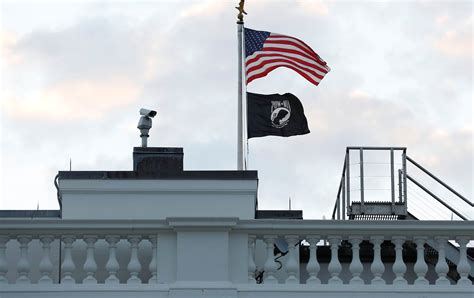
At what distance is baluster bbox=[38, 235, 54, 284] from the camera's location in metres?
11.5

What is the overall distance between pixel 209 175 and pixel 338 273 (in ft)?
7.76

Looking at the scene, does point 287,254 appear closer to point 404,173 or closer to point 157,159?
point 157,159

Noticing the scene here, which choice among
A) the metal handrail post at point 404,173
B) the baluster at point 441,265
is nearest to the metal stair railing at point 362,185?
the metal handrail post at point 404,173

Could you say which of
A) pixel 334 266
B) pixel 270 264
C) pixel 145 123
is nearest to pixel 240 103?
pixel 145 123

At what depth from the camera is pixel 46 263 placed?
11.6 meters

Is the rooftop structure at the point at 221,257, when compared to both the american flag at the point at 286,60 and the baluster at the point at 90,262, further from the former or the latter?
the american flag at the point at 286,60

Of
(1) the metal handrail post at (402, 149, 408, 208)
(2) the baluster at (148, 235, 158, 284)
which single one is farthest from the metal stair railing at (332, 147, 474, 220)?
(2) the baluster at (148, 235, 158, 284)

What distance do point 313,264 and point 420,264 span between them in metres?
0.99

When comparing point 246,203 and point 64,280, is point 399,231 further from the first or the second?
point 64,280

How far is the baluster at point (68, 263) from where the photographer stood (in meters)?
11.5

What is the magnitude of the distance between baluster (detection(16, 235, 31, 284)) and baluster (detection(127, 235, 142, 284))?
3.09 feet

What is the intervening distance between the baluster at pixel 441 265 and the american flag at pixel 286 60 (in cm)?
577

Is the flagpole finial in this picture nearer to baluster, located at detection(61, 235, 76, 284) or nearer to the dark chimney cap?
the dark chimney cap

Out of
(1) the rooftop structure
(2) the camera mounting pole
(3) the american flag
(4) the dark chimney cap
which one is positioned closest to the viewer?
(1) the rooftop structure
